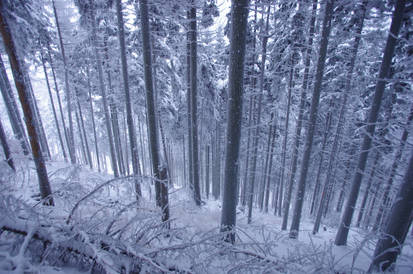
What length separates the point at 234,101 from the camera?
4.51m

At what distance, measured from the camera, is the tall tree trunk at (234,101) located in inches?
159

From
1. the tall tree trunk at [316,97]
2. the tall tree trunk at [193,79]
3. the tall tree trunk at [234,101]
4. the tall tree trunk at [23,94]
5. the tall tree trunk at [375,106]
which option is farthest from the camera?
the tall tree trunk at [193,79]

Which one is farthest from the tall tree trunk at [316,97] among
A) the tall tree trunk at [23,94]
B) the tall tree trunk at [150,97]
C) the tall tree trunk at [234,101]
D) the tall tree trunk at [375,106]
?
the tall tree trunk at [23,94]

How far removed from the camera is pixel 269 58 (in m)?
11.2

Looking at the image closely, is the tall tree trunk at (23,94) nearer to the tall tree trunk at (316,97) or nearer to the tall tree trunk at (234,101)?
the tall tree trunk at (234,101)

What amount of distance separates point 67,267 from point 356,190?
9.57 meters

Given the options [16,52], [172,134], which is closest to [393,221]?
[16,52]

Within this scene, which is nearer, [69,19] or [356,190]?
[356,190]

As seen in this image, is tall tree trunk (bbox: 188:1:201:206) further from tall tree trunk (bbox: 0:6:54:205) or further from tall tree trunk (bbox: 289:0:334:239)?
tall tree trunk (bbox: 0:6:54:205)

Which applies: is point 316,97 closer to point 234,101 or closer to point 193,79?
point 234,101

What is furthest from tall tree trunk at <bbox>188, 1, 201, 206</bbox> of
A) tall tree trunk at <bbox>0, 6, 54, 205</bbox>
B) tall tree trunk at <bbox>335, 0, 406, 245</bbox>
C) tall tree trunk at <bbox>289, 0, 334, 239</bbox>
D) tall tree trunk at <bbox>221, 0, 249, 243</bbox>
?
tall tree trunk at <bbox>335, 0, 406, 245</bbox>

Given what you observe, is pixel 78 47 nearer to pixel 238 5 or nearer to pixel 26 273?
pixel 238 5

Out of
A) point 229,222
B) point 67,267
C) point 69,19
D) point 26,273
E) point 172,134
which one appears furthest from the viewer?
point 172,134

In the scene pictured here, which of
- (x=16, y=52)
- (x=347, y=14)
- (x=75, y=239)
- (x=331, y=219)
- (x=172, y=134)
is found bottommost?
(x=331, y=219)
